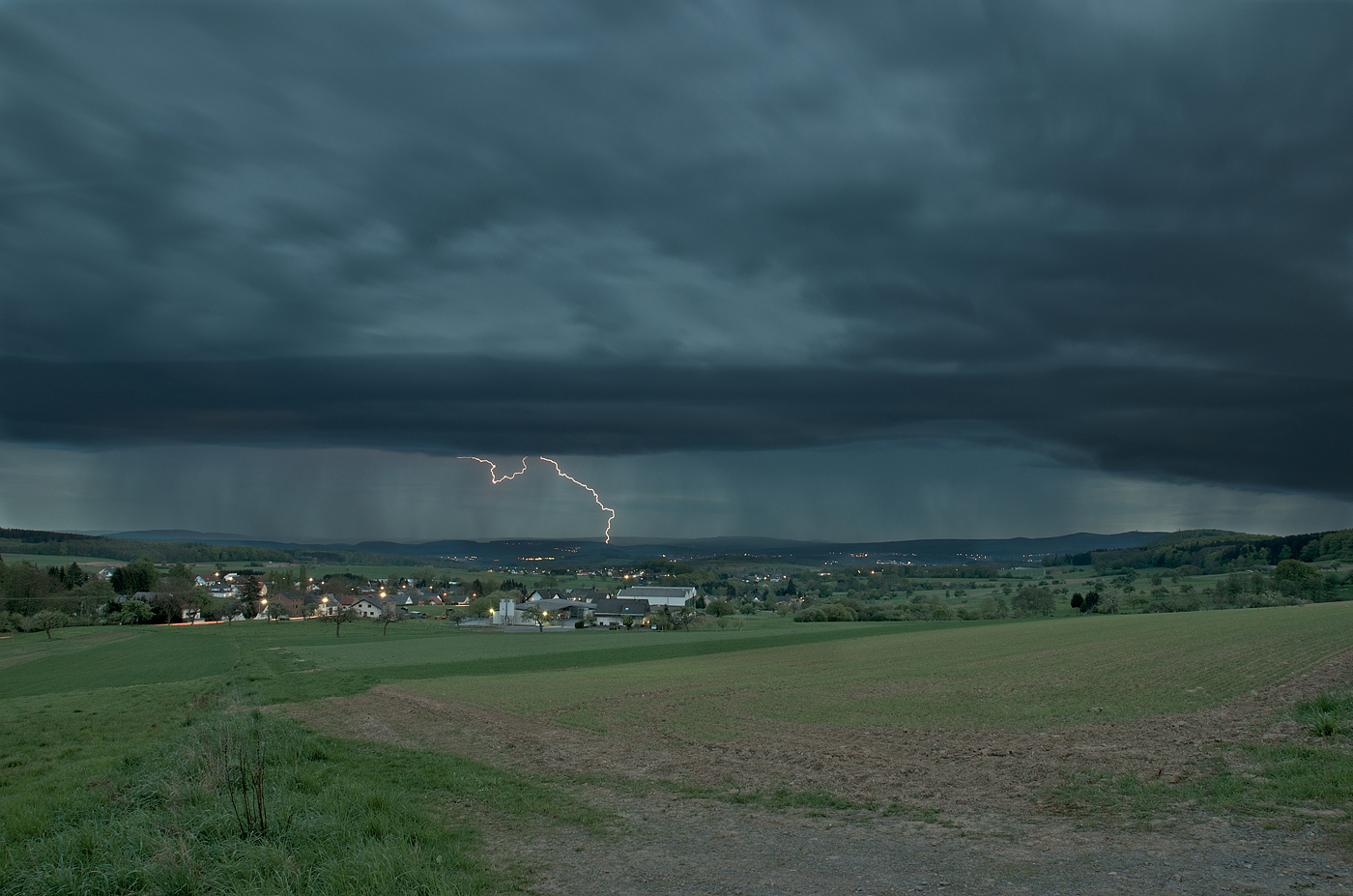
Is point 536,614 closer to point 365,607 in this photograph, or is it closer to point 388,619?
point 365,607

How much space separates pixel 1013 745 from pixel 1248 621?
61.9 m

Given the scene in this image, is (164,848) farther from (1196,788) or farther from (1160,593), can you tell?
(1160,593)

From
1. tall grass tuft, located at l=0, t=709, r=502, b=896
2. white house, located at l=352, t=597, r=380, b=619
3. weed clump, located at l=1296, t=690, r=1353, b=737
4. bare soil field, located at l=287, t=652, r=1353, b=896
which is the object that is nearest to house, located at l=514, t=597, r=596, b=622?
white house, located at l=352, t=597, r=380, b=619

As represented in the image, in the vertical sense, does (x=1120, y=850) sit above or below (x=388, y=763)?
above

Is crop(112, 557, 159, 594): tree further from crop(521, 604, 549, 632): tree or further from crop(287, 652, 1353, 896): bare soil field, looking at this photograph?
crop(287, 652, 1353, 896): bare soil field

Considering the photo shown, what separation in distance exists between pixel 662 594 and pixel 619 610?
29053mm

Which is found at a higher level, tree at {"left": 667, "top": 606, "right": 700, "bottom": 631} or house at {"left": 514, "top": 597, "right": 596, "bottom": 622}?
tree at {"left": 667, "top": 606, "right": 700, "bottom": 631}

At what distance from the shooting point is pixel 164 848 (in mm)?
9680

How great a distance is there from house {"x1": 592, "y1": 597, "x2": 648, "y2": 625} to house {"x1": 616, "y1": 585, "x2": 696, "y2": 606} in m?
10.2

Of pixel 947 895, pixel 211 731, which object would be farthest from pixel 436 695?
pixel 947 895

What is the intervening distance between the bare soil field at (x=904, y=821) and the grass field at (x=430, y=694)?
1.01 metres

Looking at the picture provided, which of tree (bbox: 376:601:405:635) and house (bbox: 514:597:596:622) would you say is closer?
tree (bbox: 376:601:405:635)

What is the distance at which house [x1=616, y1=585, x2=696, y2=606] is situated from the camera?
158 metres

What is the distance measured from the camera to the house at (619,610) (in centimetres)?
12281
